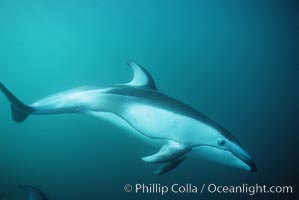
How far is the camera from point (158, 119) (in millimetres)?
3959

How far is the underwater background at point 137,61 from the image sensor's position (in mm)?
5316

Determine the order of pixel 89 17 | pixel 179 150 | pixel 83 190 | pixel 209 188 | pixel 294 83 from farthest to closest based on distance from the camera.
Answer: pixel 83 190
pixel 89 17
pixel 294 83
pixel 209 188
pixel 179 150

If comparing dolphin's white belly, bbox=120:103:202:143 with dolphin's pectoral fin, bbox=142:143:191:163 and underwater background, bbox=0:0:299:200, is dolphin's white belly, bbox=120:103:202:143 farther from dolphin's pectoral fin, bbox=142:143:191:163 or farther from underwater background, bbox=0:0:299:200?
underwater background, bbox=0:0:299:200

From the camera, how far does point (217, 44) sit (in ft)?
19.0

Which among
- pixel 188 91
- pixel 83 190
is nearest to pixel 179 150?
pixel 188 91

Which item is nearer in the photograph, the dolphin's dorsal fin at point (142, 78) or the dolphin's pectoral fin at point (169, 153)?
the dolphin's pectoral fin at point (169, 153)

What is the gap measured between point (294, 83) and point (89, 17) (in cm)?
421

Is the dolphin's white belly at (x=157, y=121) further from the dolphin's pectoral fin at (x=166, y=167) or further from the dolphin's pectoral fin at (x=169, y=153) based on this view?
the dolphin's pectoral fin at (x=166, y=167)

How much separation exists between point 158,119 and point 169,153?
1.80 feet

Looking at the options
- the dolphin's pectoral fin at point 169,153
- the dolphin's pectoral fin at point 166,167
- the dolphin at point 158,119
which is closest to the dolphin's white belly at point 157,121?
the dolphin at point 158,119

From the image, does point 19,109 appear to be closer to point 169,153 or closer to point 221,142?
point 169,153

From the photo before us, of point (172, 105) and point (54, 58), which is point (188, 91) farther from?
point (54, 58)

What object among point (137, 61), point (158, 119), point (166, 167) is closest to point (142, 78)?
point (158, 119)

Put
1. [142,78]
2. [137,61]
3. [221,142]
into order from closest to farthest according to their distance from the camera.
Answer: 1. [221,142]
2. [142,78]
3. [137,61]
